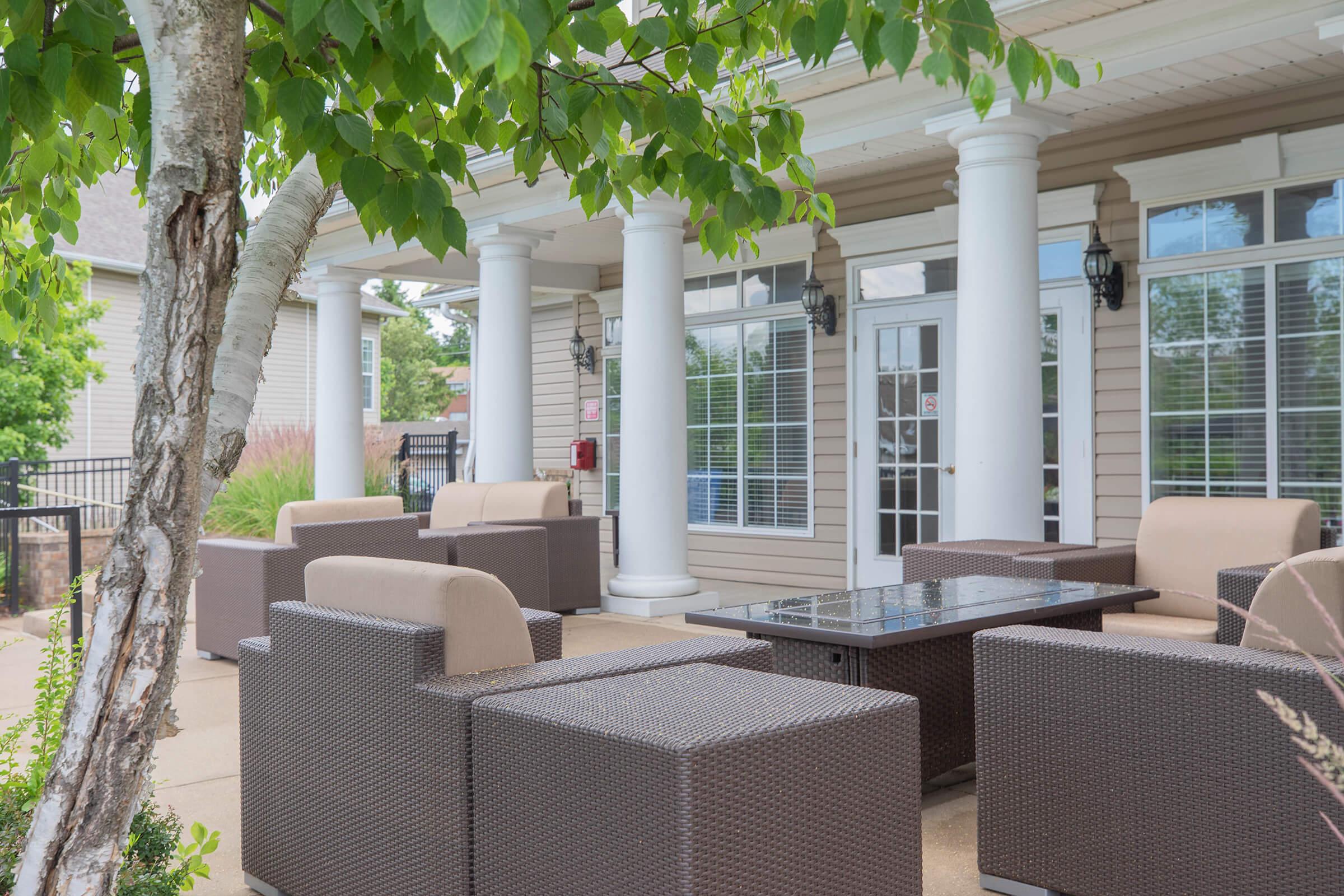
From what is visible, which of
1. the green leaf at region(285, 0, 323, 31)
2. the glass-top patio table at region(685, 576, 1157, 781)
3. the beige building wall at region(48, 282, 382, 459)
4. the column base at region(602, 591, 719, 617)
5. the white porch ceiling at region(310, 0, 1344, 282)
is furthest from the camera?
the beige building wall at region(48, 282, 382, 459)

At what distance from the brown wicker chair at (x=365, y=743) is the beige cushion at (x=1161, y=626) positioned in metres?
2.15

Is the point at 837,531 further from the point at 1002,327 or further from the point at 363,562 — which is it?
the point at 363,562

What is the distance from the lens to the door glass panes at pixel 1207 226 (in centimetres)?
605

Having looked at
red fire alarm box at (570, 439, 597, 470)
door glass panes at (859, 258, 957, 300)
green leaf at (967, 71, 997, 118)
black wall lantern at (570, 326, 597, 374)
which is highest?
door glass panes at (859, 258, 957, 300)

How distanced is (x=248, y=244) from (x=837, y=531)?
6.72 m

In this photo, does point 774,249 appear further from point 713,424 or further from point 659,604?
point 659,604

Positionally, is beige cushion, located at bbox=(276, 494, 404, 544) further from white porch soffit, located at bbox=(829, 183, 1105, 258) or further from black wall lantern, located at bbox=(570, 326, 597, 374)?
black wall lantern, located at bbox=(570, 326, 597, 374)

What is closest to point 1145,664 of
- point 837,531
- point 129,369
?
point 837,531

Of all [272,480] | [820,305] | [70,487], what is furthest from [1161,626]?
[70,487]

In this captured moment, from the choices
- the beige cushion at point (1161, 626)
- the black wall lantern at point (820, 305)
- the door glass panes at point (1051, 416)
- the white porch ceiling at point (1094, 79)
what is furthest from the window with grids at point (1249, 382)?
the black wall lantern at point (820, 305)

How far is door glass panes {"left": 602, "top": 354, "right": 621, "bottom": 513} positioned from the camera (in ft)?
34.1

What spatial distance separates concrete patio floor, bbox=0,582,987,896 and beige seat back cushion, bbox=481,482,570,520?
841 millimetres

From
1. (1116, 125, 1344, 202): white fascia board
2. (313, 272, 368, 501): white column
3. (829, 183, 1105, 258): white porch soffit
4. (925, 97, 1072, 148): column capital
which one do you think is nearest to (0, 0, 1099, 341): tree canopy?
(925, 97, 1072, 148): column capital

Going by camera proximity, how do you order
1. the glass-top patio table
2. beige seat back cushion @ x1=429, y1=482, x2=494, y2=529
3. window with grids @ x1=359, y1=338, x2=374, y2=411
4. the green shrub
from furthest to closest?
window with grids @ x1=359, y1=338, x2=374, y2=411
the green shrub
beige seat back cushion @ x1=429, y1=482, x2=494, y2=529
the glass-top patio table
